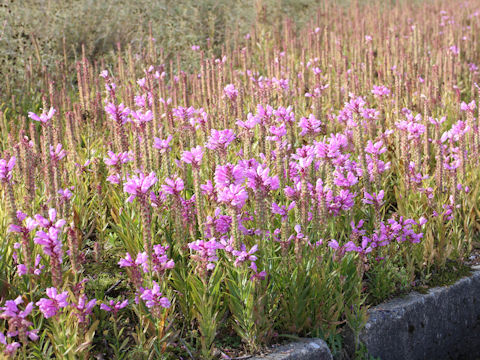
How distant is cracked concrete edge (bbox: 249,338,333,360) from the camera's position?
7.14 feet

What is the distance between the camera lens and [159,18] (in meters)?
8.03

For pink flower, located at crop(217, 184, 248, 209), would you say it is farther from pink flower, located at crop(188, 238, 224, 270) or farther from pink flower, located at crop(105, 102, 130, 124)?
pink flower, located at crop(105, 102, 130, 124)

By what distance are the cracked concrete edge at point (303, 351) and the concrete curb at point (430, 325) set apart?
0.34 meters

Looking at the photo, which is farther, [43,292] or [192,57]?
[192,57]

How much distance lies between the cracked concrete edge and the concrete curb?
34 cm

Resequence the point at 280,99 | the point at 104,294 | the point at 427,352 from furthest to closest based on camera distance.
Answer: the point at 280,99 → the point at 427,352 → the point at 104,294

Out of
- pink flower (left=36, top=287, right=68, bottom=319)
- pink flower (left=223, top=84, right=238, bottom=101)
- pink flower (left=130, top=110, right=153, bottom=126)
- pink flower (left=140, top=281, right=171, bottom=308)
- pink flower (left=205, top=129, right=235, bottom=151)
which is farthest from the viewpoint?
pink flower (left=223, top=84, right=238, bottom=101)

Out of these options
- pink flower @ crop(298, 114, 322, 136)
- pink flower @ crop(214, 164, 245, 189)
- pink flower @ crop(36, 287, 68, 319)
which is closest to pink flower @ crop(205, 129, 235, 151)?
pink flower @ crop(214, 164, 245, 189)

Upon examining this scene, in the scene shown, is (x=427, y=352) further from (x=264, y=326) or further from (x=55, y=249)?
(x=55, y=249)

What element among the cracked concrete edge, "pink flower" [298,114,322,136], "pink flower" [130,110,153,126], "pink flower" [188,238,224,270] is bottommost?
the cracked concrete edge

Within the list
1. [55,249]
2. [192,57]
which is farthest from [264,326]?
[192,57]

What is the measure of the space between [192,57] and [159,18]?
1566 millimetres

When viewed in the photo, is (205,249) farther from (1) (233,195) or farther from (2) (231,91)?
(2) (231,91)

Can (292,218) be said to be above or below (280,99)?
below
